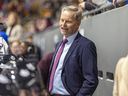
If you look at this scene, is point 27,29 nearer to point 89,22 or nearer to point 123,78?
point 89,22

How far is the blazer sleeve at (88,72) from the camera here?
5.77 meters

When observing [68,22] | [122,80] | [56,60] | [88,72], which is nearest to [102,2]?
[68,22]

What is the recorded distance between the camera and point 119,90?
547cm

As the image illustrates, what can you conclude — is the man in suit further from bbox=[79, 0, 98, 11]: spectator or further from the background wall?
bbox=[79, 0, 98, 11]: spectator

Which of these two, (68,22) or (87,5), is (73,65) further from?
(87,5)

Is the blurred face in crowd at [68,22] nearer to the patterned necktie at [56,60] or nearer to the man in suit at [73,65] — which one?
the man in suit at [73,65]

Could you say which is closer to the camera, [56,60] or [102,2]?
[56,60]

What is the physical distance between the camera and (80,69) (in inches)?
234

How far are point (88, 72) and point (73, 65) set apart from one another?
216 mm

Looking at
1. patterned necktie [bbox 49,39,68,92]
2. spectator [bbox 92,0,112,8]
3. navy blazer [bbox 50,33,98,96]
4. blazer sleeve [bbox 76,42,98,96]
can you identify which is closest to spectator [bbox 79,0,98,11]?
spectator [bbox 92,0,112,8]

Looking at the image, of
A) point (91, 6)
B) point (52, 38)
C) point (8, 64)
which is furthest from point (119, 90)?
point (52, 38)

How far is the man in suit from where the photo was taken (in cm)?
581

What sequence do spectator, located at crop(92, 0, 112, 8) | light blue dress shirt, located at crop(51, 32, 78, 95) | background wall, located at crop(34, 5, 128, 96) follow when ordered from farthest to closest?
spectator, located at crop(92, 0, 112, 8)
background wall, located at crop(34, 5, 128, 96)
light blue dress shirt, located at crop(51, 32, 78, 95)

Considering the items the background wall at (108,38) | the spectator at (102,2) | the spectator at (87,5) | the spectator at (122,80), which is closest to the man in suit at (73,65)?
the spectator at (122,80)
